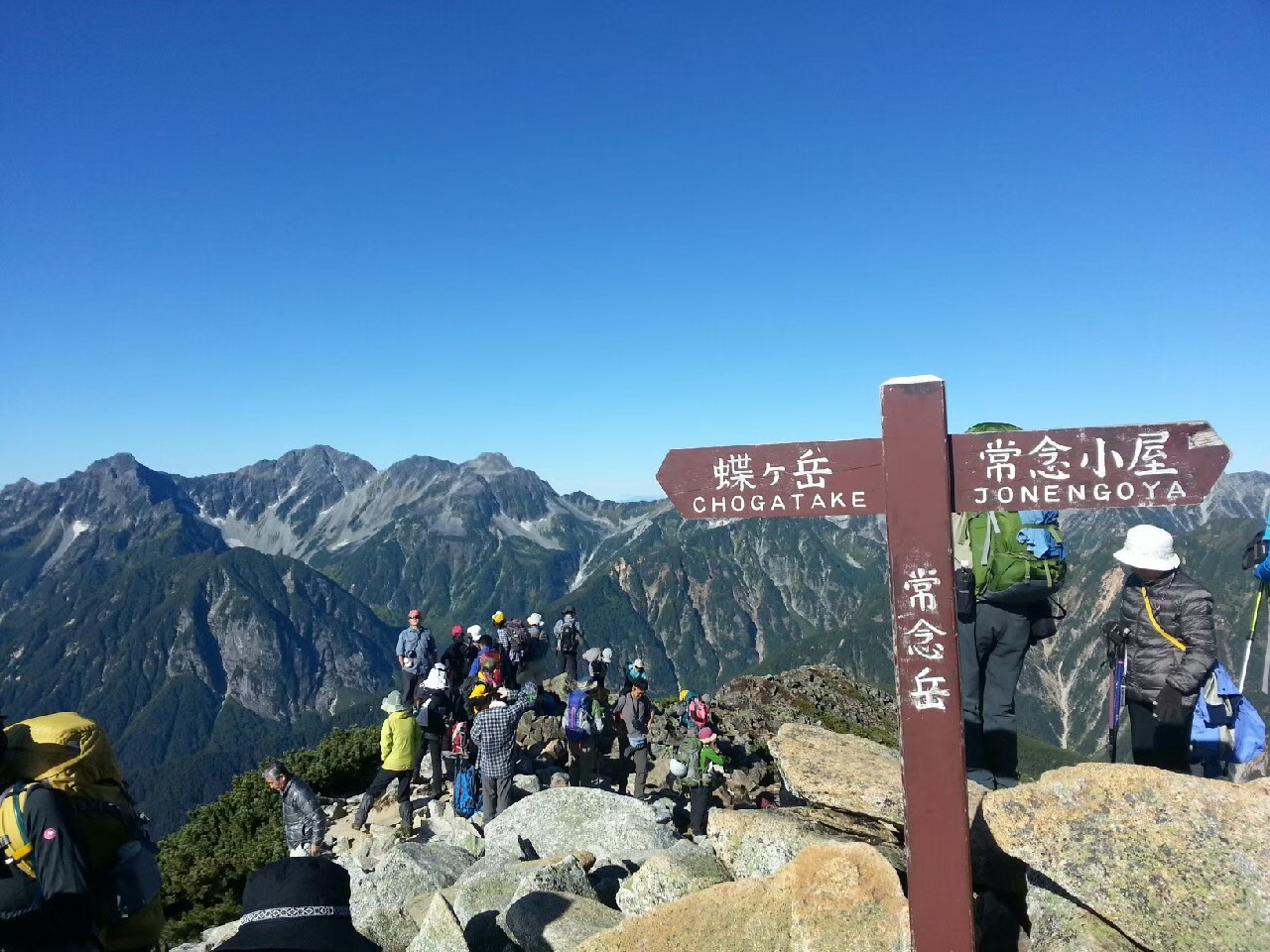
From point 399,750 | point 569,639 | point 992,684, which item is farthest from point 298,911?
point 569,639

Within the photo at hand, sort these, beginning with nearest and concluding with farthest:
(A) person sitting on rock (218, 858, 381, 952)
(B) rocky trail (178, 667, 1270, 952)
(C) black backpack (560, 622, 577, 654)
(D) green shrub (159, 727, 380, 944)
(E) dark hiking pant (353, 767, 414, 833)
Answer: (A) person sitting on rock (218, 858, 381, 952) → (B) rocky trail (178, 667, 1270, 952) → (D) green shrub (159, 727, 380, 944) → (E) dark hiking pant (353, 767, 414, 833) → (C) black backpack (560, 622, 577, 654)

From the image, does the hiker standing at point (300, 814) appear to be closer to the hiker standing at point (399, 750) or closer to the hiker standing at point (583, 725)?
the hiker standing at point (399, 750)

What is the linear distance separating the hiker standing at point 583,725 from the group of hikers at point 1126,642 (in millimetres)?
7656

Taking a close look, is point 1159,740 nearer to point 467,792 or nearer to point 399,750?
point 467,792

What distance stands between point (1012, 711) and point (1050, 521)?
2.30 meters

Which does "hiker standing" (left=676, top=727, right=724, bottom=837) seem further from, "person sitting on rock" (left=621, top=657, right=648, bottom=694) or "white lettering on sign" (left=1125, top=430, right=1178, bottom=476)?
"white lettering on sign" (left=1125, top=430, right=1178, bottom=476)

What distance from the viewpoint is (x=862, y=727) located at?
77.5 ft

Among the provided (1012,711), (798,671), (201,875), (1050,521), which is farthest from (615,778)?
(798,671)

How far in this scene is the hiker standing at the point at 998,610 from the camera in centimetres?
758

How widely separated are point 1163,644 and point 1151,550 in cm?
95

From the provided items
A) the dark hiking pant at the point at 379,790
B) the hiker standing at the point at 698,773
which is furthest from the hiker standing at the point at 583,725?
the dark hiking pant at the point at 379,790

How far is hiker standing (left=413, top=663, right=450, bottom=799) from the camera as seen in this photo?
15227mm

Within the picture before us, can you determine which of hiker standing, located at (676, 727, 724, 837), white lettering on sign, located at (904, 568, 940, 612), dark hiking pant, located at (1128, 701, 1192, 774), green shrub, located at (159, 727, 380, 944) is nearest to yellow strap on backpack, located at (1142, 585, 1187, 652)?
dark hiking pant, located at (1128, 701, 1192, 774)

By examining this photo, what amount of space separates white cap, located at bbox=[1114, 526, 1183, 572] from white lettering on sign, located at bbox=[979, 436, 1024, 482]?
342cm
